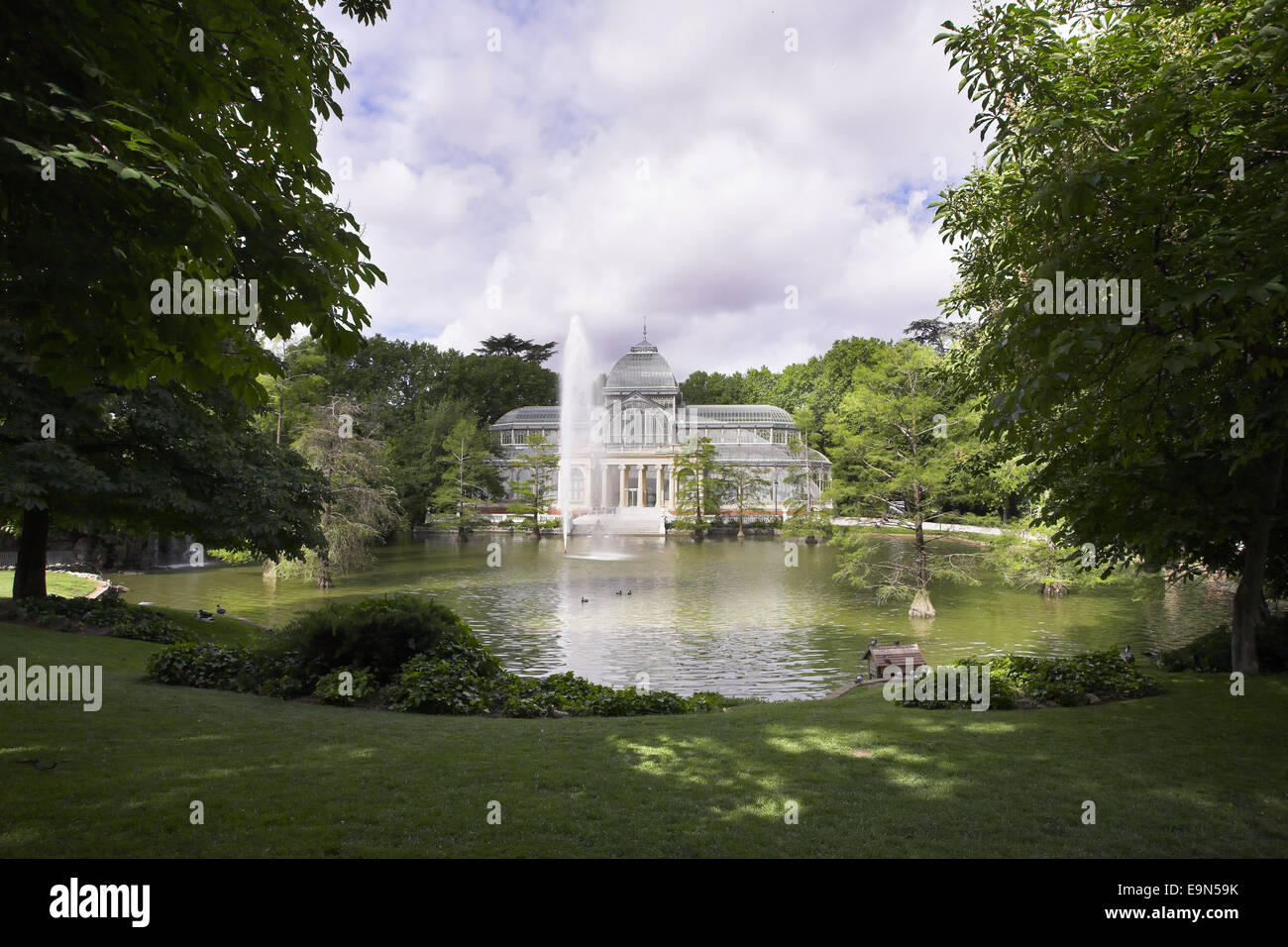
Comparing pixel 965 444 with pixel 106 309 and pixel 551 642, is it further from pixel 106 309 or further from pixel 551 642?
pixel 106 309

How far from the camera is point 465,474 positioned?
180ft

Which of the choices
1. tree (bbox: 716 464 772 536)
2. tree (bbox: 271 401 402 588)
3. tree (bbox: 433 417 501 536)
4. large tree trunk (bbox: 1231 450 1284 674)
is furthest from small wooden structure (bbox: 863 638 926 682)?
tree (bbox: 433 417 501 536)

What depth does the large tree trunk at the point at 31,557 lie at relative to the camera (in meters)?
14.6

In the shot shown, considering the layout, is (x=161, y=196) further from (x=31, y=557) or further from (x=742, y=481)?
(x=742, y=481)

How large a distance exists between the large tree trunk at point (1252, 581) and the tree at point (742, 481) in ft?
135

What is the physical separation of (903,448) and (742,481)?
32.5 m

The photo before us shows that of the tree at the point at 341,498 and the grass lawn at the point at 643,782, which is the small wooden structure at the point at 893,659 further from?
the tree at the point at 341,498

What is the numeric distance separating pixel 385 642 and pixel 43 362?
21.9ft

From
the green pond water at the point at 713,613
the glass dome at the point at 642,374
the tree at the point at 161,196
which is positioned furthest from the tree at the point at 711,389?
the tree at the point at 161,196

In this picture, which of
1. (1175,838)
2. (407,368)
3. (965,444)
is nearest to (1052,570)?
(965,444)

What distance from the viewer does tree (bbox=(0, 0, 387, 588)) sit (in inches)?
128

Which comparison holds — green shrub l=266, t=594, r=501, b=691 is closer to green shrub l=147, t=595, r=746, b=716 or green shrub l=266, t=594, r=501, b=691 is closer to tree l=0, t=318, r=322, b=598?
green shrub l=147, t=595, r=746, b=716

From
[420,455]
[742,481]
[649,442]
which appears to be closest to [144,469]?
[420,455]
